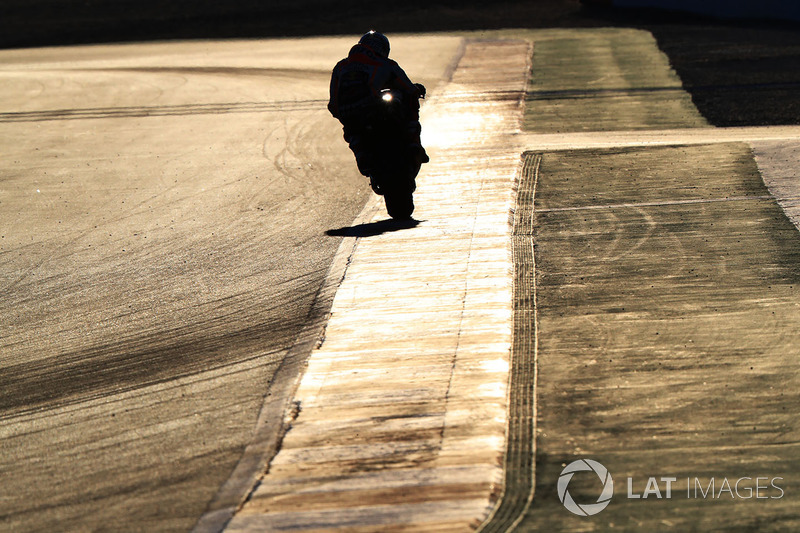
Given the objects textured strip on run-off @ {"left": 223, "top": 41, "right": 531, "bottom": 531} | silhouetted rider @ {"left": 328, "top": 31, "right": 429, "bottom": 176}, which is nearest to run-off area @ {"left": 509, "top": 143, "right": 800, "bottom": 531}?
textured strip on run-off @ {"left": 223, "top": 41, "right": 531, "bottom": 531}

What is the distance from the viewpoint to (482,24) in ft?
96.9

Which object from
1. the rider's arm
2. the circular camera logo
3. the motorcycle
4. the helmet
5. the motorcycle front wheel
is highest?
the helmet

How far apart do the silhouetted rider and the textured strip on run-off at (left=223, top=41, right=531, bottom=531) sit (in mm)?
1151

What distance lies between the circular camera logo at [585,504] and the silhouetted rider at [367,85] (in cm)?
524

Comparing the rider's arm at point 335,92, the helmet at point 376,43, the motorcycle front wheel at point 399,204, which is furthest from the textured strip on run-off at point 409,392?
the helmet at point 376,43

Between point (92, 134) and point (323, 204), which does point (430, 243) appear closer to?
point (323, 204)

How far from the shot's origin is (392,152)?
34.9 feet

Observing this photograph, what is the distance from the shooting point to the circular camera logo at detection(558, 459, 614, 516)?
5.38m

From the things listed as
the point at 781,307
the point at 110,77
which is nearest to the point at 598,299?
the point at 781,307

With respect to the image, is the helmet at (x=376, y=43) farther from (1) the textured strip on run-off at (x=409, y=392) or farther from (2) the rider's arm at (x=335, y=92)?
(1) the textured strip on run-off at (x=409, y=392)

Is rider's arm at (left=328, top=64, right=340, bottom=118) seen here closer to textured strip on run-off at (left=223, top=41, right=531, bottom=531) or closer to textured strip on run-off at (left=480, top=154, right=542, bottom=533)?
textured strip on run-off at (left=223, top=41, right=531, bottom=531)

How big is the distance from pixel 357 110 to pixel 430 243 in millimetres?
1656

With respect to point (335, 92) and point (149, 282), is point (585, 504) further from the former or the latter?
point (335, 92)

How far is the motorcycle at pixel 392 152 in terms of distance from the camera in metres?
10.4
